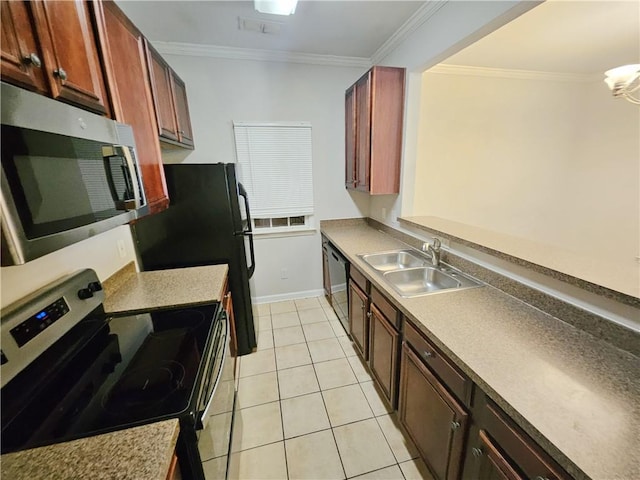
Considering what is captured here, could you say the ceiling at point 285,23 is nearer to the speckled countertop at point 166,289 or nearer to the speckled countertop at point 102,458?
the speckled countertop at point 166,289

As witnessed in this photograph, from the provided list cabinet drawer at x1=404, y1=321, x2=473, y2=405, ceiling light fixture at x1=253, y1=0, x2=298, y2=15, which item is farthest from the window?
cabinet drawer at x1=404, y1=321, x2=473, y2=405

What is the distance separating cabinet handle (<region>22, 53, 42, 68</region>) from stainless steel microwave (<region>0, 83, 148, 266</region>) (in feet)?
0.38

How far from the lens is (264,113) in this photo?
8.80 feet

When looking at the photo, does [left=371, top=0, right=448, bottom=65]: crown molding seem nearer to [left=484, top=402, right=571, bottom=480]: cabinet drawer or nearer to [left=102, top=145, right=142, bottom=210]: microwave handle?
[left=102, top=145, right=142, bottom=210]: microwave handle

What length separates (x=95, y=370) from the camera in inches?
38.4

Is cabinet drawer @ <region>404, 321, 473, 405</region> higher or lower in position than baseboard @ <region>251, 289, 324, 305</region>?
higher

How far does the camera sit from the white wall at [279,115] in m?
2.53

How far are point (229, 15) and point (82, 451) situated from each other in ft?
8.34

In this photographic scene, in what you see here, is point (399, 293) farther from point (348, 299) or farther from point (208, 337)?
point (208, 337)

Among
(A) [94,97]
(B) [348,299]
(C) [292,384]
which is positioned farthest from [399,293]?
(A) [94,97]

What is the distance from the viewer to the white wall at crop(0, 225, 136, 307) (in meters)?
0.94

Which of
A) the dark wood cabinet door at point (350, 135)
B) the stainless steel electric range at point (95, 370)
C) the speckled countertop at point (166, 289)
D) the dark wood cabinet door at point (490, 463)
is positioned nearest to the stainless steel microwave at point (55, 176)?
the stainless steel electric range at point (95, 370)

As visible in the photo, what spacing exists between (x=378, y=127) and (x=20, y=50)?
2.11 metres

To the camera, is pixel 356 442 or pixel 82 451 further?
pixel 356 442
